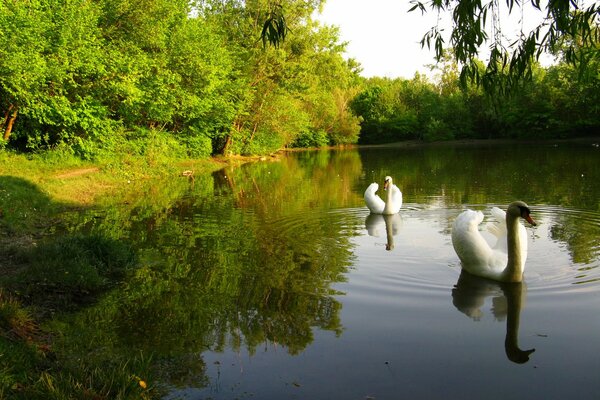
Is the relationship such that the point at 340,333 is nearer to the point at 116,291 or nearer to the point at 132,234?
the point at 116,291

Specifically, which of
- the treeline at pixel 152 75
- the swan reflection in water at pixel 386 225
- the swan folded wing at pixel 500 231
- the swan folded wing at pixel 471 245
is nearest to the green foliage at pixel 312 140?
the treeline at pixel 152 75

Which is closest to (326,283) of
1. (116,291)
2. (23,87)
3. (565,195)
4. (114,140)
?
(116,291)

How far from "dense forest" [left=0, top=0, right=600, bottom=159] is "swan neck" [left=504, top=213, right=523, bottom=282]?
202 centimetres

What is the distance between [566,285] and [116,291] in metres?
6.73

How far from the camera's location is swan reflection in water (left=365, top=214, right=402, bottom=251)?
12.3 metres

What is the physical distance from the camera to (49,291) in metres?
7.68

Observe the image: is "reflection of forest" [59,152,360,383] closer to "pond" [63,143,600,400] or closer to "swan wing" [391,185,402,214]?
"pond" [63,143,600,400]

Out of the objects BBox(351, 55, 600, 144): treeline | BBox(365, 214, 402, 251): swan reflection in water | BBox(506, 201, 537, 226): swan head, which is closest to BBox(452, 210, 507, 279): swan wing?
BBox(506, 201, 537, 226): swan head

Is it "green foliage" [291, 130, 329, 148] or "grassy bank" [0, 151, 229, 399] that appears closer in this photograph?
"grassy bank" [0, 151, 229, 399]

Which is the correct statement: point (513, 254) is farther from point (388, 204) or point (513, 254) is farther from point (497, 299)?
point (388, 204)

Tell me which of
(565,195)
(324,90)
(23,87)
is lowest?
(565,195)

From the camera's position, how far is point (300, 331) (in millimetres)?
6645

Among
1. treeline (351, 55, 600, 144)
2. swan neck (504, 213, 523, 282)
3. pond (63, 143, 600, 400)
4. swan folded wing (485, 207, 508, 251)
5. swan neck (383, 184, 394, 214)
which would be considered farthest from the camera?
treeline (351, 55, 600, 144)

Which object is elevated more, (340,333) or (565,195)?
(565,195)
